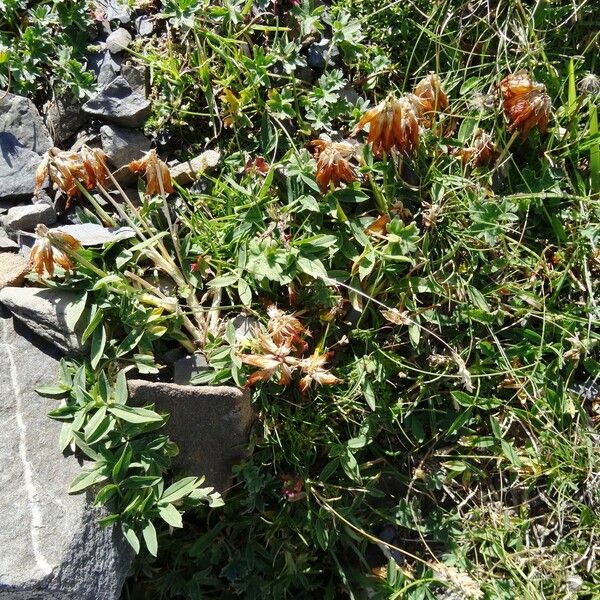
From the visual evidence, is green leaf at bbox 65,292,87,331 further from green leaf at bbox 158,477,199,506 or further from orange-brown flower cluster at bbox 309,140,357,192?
orange-brown flower cluster at bbox 309,140,357,192

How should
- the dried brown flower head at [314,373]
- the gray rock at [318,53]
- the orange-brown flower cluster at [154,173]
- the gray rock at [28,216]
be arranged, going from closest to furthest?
the dried brown flower head at [314,373] → the orange-brown flower cluster at [154,173] → the gray rock at [28,216] → the gray rock at [318,53]

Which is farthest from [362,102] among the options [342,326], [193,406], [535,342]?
[193,406]

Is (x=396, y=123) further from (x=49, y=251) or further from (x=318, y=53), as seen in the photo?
(x=49, y=251)

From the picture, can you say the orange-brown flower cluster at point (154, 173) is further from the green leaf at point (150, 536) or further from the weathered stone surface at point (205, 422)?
the green leaf at point (150, 536)

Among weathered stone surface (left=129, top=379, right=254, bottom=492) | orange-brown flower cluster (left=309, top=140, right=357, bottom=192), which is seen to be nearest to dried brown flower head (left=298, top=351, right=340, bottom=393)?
weathered stone surface (left=129, top=379, right=254, bottom=492)

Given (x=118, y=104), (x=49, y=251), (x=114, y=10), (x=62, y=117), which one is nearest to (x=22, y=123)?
(x=62, y=117)

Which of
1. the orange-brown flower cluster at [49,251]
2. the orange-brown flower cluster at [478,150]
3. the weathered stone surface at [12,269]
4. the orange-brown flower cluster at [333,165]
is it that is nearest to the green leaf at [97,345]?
the orange-brown flower cluster at [49,251]
